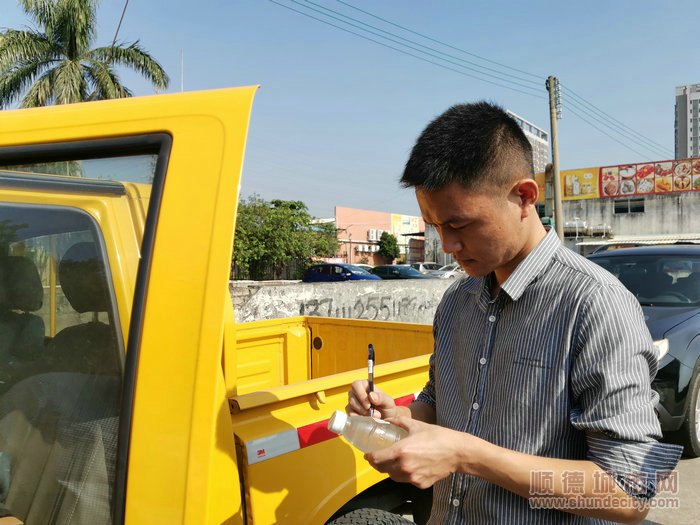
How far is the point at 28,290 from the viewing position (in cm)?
134

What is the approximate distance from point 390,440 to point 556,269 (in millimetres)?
573

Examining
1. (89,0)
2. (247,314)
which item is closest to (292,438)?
(247,314)

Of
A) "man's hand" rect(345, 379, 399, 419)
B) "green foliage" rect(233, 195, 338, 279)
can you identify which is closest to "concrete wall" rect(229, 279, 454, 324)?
"man's hand" rect(345, 379, 399, 419)

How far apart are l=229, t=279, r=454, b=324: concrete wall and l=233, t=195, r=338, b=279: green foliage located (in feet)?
51.9

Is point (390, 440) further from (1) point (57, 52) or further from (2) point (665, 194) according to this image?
(2) point (665, 194)

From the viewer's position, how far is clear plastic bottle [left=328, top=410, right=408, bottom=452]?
1.29 meters

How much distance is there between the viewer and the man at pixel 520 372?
1043 mm

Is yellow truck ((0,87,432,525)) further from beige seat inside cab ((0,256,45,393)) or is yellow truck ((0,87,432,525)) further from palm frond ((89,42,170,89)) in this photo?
palm frond ((89,42,170,89))

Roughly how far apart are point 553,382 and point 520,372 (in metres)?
0.07

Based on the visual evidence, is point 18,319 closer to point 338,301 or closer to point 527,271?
point 527,271

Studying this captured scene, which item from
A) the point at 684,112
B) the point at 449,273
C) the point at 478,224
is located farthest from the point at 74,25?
the point at 684,112

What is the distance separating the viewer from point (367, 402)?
4.54 ft

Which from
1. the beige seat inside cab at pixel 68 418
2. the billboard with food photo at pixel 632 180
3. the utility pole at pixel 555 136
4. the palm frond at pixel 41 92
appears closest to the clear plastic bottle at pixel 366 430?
the beige seat inside cab at pixel 68 418

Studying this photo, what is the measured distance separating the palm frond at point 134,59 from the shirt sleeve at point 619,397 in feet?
62.4
